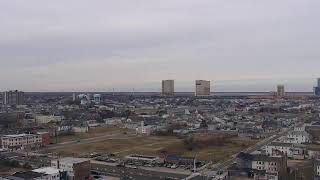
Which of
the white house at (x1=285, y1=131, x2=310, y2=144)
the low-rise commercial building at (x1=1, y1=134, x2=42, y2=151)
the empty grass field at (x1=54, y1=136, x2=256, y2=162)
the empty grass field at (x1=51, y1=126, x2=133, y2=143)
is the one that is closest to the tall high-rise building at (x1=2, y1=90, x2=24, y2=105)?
the empty grass field at (x1=51, y1=126, x2=133, y2=143)

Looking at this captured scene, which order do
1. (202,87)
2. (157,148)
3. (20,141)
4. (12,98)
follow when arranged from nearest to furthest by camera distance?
(157,148) → (20,141) → (12,98) → (202,87)

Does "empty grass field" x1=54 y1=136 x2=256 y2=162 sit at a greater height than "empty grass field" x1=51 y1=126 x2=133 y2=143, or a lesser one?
lesser

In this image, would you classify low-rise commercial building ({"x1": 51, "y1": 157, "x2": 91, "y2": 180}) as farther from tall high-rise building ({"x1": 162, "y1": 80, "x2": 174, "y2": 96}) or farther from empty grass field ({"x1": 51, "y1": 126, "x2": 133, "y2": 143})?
tall high-rise building ({"x1": 162, "y1": 80, "x2": 174, "y2": 96})

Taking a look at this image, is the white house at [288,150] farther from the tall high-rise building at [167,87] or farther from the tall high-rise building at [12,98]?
the tall high-rise building at [167,87]

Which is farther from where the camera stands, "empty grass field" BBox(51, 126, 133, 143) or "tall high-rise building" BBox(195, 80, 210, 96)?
"tall high-rise building" BBox(195, 80, 210, 96)

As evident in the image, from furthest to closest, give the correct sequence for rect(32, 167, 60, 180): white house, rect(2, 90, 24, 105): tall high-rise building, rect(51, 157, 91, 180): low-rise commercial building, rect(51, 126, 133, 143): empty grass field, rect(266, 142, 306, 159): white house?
rect(2, 90, 24, 105): tall high-rise building, rect(51, 126, 133, 143): empty grass field, rect(266, 142, 306, 159): white house, rect(51, 157, 91, 180): low-rise commercial building, rect(32, 167, 60, 180): white house

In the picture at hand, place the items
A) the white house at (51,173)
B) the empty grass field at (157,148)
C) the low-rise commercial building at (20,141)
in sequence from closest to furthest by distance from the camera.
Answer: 1. the white house at (51,173)
2. the empty grass field at (157,148)
3. the low-rise commercial building at (20,141)

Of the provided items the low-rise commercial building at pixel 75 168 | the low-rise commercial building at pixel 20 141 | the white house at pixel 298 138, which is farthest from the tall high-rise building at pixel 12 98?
the low-rise commercial building at pixel 75 168

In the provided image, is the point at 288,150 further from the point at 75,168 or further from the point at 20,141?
the point at 20,141

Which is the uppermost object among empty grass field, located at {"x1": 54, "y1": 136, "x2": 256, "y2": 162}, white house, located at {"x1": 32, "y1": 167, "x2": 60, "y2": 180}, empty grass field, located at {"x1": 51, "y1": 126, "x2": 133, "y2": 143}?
white house, located at {"x1": 32, "y1": 167, "x2": 60, "y2": 180}

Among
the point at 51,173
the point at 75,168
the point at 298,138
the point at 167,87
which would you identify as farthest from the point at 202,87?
the point at 51,173

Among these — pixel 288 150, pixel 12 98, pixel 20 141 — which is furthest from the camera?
pixel 12 98

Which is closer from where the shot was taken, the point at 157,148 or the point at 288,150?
the point at 288,150

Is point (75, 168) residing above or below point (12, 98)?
below
